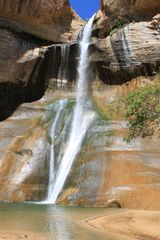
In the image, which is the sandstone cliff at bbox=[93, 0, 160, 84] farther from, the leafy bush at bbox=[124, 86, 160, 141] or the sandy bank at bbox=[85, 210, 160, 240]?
the sandy bank at bbox=[85, 210, 160, 240]

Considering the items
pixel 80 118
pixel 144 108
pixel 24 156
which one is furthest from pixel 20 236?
pixel 80 118

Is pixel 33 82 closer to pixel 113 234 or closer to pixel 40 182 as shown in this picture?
pixel 40 182

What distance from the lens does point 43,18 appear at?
47.3 meters

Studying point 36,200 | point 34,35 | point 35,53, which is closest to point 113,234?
point 36,200

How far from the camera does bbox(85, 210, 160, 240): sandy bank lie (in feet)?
50.5

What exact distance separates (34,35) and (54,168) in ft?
62.2

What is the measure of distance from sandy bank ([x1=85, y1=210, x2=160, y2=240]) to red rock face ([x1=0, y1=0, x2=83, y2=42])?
1178 inches

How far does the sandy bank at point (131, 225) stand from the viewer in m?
15.4

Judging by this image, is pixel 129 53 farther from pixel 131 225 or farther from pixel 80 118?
pixel 131 225

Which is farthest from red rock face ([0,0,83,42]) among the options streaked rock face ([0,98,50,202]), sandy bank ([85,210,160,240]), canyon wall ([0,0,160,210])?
sandy bank ([85,210,160,240])

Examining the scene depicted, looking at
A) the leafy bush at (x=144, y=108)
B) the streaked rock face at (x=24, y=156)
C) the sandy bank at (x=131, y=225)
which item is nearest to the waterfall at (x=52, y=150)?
the streaked rock face at (x=24, y=156)

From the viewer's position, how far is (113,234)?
16.0m

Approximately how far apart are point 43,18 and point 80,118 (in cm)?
1413

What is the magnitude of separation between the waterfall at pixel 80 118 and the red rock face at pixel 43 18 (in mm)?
2844
